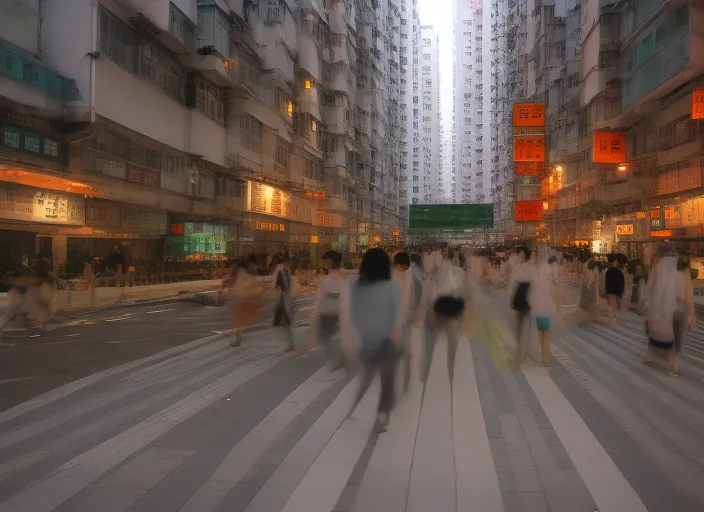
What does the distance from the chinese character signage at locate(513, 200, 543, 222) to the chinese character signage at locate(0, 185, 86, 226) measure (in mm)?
31920

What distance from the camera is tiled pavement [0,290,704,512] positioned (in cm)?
430

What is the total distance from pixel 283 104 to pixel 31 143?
73.6ft

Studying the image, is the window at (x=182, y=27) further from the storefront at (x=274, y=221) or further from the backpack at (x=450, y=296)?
the backpack at (x=450, y=296)

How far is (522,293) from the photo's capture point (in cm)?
941

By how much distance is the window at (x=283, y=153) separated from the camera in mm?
38469

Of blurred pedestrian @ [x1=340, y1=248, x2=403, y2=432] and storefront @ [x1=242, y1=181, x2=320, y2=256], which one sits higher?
storefront @ [x1=242, y1=181, x2=320, y2=256]

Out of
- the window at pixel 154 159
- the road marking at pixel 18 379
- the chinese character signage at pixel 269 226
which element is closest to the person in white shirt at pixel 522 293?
the road marking at pixel 18 379

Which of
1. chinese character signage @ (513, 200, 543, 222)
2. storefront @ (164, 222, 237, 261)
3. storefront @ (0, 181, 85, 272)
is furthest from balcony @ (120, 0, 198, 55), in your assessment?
chinese character signage @ (513, 200, 543, 222)

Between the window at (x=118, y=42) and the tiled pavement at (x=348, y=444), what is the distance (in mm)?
15924

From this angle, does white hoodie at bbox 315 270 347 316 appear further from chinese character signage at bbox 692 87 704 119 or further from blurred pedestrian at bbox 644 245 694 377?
chinese character signage at bbox 692 87 704 119

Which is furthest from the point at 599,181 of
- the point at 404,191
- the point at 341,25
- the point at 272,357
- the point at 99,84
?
the point at 404,191

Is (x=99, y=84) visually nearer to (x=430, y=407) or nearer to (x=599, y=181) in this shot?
(x=430, y=407)

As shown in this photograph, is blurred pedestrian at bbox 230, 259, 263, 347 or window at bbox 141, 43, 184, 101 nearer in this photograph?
blurred pedestrian at bbox 230, 259, 263, 347

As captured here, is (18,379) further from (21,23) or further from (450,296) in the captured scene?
(21,23)
